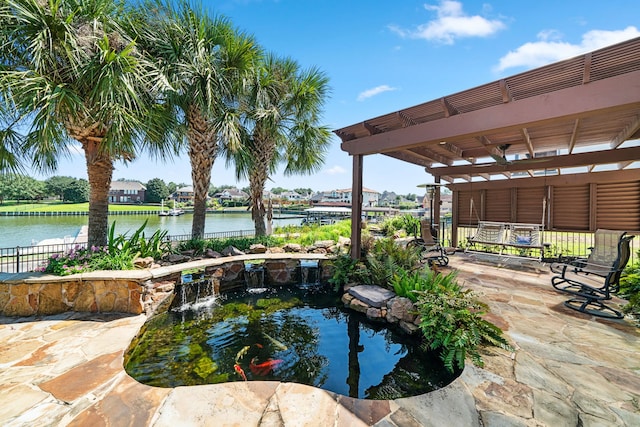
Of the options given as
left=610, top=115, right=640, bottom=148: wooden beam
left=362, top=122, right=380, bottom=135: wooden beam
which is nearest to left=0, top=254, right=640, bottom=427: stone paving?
left=610, top=115, right=640, bottom=148: wooden beam

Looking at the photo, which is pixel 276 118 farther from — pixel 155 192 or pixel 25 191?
pixel 155 192

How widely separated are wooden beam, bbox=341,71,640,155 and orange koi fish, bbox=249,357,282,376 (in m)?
4.03

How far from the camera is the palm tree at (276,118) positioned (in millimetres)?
7762

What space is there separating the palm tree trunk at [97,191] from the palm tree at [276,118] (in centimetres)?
330

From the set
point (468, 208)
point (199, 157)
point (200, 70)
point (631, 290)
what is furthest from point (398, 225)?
point (200, 70)

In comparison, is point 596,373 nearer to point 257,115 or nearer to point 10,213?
point 257,115

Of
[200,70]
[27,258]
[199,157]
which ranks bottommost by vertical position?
[27,258]

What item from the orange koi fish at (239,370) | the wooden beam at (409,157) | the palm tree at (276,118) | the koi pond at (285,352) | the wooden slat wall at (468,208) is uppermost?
the palm tree at (276,118)

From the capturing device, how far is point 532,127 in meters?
4.38

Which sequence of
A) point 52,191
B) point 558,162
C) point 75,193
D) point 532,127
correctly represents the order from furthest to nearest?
point 52,191, point 75,193, point 558,162, point 532,127

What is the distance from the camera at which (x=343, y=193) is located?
60.9m

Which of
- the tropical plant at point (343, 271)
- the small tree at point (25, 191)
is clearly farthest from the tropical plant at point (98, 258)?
the small tree at point (25, 191)

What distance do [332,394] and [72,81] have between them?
232 inches

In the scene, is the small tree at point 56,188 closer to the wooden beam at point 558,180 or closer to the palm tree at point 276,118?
the palm tree at point 276,118
